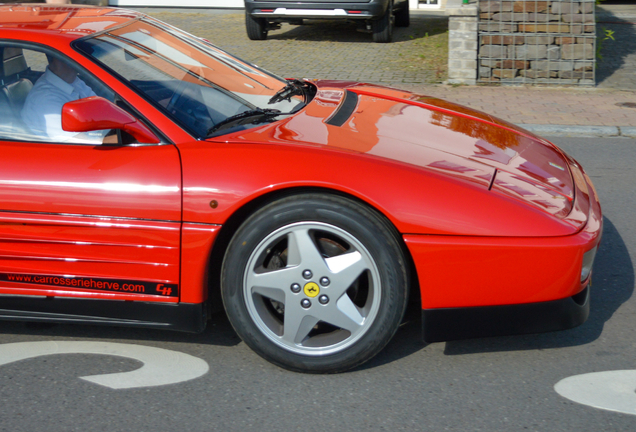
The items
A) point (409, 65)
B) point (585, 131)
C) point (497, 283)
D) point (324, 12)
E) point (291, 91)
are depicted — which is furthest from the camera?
point (324, 12)

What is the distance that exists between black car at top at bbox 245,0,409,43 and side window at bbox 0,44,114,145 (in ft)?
26.3

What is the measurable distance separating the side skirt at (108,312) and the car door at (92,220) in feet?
0.12

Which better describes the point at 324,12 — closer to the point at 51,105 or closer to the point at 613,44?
the point at 613,44

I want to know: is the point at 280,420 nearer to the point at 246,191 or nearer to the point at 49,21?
the point at 246,191

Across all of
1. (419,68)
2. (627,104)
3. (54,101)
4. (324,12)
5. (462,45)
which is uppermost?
(324,12)

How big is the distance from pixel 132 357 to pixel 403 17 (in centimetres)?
1135

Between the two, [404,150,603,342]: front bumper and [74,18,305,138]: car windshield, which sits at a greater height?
[74,18,305,138]: car windshield

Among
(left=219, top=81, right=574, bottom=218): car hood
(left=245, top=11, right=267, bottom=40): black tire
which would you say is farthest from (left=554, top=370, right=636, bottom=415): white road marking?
(left=245, top=11, right=267, bottom=40): black tire

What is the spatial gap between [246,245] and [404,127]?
3.34 feet

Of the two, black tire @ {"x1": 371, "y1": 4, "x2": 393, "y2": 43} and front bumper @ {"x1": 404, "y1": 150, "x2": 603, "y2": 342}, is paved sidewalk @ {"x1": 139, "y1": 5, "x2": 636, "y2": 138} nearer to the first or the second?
black tire @ {"x1": 371, "y1": 4, "x2": 393, "y2": 43}

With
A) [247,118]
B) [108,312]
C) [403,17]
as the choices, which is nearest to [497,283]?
[247,118]

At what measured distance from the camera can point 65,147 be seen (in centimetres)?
278

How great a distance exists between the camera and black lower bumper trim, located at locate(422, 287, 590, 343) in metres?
2.62

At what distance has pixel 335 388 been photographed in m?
2.71
